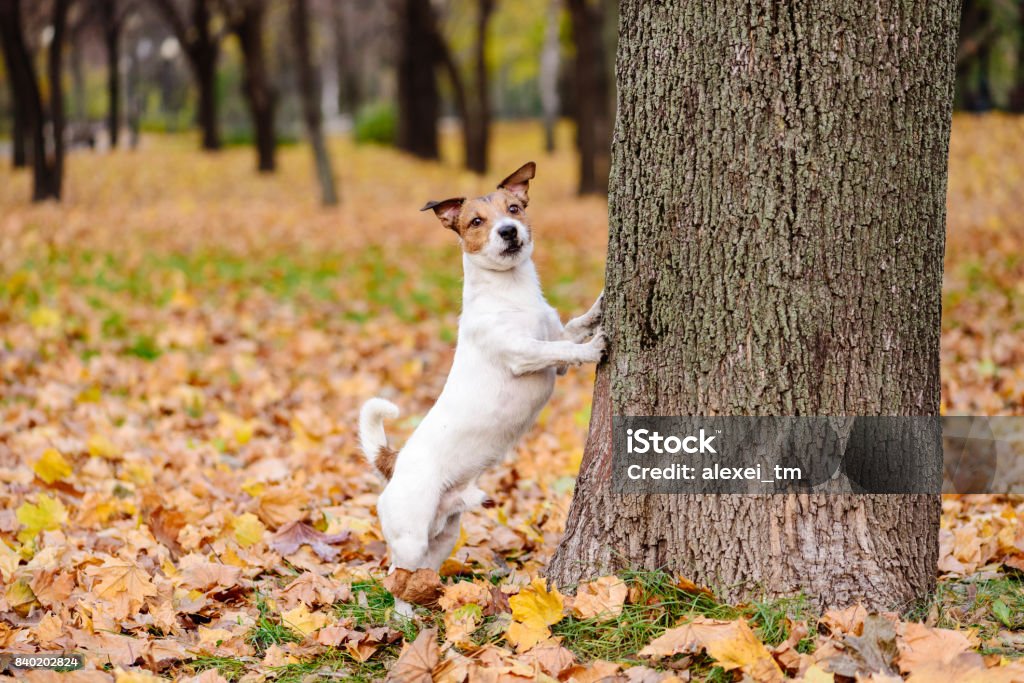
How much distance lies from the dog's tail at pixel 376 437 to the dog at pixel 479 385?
0.5 inches

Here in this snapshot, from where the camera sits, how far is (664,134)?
9.98ft

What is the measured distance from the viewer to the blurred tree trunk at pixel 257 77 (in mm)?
24484

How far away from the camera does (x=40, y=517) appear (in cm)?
420

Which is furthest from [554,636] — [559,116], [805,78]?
[559,116]

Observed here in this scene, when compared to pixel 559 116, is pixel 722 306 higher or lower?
lower

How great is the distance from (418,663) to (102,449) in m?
3.21

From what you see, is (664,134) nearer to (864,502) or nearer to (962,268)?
(864,502)

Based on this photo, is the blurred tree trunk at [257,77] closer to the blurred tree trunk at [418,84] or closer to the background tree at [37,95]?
the blurred tree trunk at [418,84]

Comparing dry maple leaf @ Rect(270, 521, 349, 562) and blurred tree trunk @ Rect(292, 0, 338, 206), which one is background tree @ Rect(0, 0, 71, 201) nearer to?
blurred tree trunk @ Rect(292, 0, 338, 206)

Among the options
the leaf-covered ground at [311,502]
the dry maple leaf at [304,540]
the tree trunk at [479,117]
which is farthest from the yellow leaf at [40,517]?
the tree trunk at [479,117]

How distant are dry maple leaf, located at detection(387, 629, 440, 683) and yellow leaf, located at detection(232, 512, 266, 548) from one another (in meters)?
1.46

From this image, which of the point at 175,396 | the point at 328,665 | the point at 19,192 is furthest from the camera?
the point at 19,192

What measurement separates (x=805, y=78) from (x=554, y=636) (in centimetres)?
186

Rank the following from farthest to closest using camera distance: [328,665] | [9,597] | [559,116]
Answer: [559,116]
[9,597]
[328,665]
